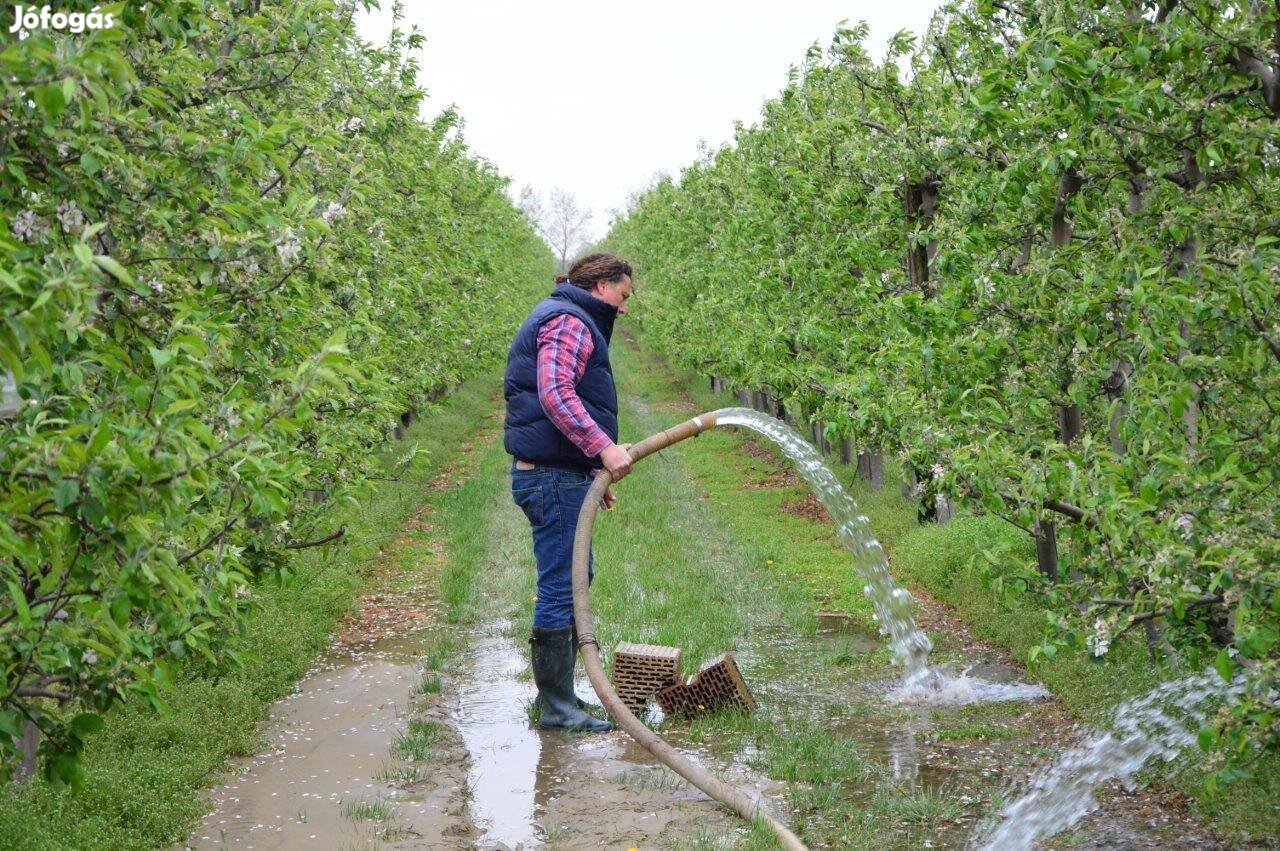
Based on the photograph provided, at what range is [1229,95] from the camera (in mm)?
5211

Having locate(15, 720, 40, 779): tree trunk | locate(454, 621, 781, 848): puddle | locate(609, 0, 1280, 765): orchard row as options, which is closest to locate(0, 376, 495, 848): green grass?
locate(15, 720, 40, 779): tree trunk

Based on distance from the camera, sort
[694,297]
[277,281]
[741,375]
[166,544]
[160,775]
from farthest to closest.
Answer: [694,297] → [741,375] → [160,775] → [277,281] → [166,544]

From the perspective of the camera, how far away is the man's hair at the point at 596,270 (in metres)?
7.18

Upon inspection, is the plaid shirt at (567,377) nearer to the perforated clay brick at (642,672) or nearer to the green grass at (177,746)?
the perforated clay brick at (642,672)

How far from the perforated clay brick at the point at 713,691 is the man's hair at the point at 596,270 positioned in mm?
2376

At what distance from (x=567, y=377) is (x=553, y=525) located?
0.90 metres

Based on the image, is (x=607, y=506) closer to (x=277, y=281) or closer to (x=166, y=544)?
(x=277, y=281)

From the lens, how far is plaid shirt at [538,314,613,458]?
678 centimetres

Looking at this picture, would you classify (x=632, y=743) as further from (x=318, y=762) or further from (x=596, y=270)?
(x=596, y=270)

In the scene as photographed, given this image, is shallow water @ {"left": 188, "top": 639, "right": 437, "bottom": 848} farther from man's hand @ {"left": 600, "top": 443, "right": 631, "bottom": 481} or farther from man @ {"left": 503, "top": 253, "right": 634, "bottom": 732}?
man's hand @ {"left": 600, "top": 443, "right": 631, "bottom": 481}

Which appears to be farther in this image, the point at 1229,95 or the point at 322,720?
the point at 322,720

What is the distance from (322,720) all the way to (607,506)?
86.8 inches

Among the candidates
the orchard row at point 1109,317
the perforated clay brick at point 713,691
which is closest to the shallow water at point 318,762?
the perforated clay brick at point 713,691

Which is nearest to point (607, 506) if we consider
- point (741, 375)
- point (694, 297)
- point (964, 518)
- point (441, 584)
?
point (441, 584)
